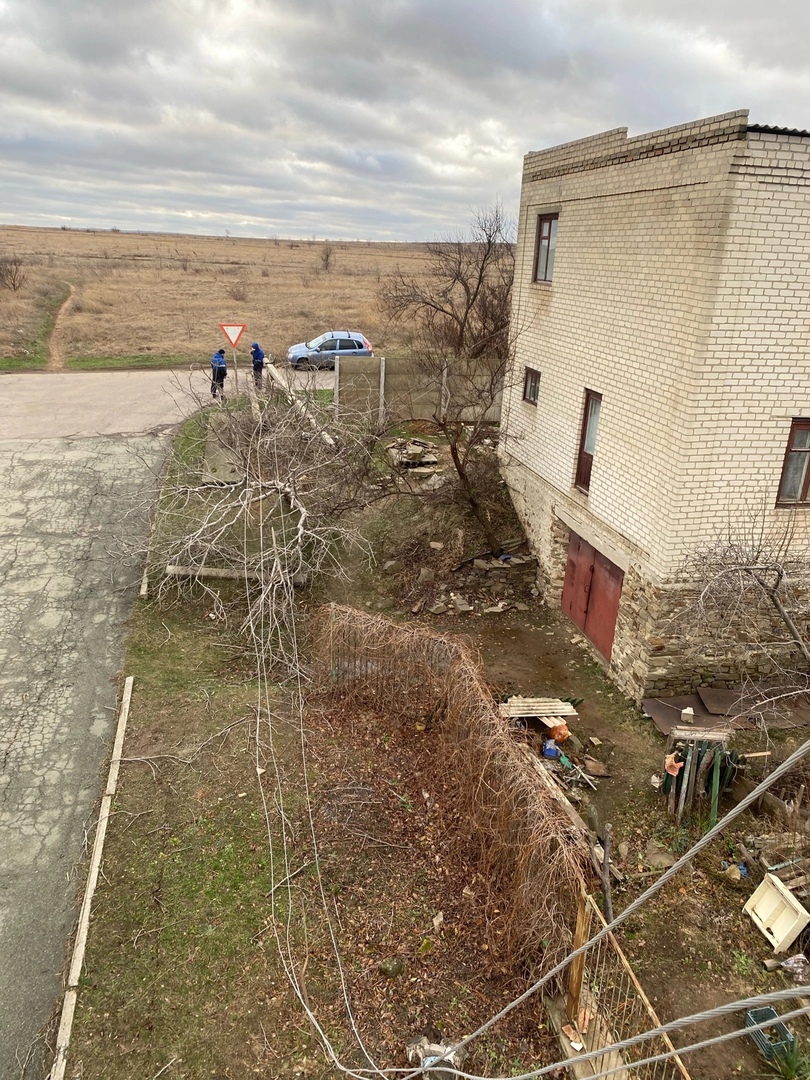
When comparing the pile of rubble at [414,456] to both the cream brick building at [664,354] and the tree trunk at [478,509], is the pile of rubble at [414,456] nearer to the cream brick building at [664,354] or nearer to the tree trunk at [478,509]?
the tree trunk at [478,509]

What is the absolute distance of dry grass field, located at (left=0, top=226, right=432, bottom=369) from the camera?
96.3 ft

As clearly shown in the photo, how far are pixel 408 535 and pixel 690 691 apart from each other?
6.98m

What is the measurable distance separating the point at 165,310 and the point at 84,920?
131 ft

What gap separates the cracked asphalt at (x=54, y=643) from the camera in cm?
659

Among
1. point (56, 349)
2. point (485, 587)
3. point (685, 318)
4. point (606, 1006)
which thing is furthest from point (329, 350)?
point (606, 1006)

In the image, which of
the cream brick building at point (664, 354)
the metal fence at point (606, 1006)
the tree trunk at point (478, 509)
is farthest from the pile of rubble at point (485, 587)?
the metal fence at point (606, 1006)

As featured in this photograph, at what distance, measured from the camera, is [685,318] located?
335 inches

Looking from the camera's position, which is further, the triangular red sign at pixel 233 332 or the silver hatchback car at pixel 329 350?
the silver hatchback car at pixel 329 350

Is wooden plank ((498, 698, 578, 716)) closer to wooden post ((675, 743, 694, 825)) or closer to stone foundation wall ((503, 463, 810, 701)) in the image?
stone foundation wall ((503, 463, 810, 701))

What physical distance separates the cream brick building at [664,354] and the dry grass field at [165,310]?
61.5 feet

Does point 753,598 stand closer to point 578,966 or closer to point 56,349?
point 578,966

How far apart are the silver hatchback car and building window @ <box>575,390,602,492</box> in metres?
14.8

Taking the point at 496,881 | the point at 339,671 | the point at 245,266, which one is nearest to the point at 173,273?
the point at 245,266

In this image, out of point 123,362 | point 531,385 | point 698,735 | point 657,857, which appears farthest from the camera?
point 123,362
